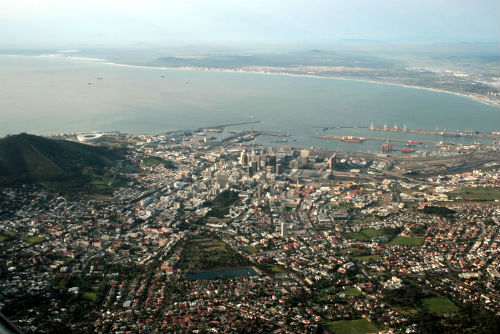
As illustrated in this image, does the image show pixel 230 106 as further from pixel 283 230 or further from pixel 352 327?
pixel 352 327

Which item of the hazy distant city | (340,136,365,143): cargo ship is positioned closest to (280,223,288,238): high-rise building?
the hazy distant city

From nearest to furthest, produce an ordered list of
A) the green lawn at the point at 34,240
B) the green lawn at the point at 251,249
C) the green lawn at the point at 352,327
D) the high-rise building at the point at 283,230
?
the green lawn at the point at 352,327 < the green lawn at the point at 34,240 < the green lawn at the point at 251,249 < the high-rise building at the point at 283,230

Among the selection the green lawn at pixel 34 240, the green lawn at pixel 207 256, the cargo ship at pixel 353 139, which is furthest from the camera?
the cargo ship at pixel 353 139

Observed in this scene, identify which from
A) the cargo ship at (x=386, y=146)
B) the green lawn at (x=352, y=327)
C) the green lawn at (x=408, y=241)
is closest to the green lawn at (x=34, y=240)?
the green lawn at (x=352, y=327)

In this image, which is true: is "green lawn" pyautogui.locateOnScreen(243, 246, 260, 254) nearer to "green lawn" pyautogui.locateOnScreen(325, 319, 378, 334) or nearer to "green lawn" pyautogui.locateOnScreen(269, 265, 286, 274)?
"green lawn" pyautogui.locateOnScreen(269, 265, 286, 274)

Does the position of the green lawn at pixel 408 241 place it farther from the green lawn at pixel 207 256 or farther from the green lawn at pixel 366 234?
the green lawn at pixel 207 256

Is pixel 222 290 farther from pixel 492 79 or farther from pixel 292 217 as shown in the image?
pixel 492 79

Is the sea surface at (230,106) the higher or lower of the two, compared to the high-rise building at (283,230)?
higher
